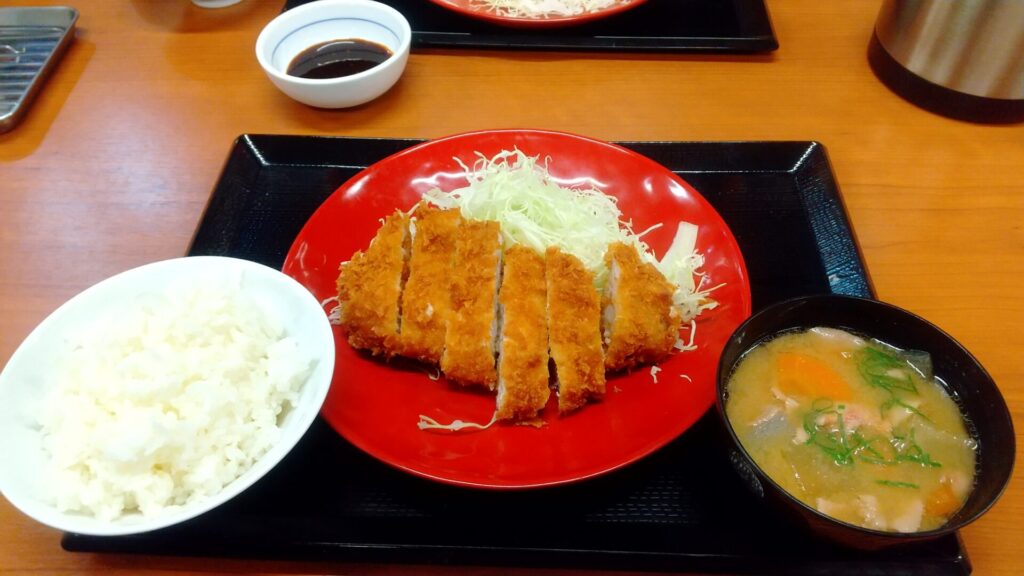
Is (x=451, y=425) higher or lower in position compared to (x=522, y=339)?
lower

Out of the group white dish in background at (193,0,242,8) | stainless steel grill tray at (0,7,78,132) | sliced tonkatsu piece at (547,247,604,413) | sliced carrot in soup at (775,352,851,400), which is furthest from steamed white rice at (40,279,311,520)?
white dish in background at (193,0,242,8)

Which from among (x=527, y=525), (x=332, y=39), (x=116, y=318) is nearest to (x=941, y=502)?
(x=527, y=525)

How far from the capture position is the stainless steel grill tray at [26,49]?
2.68 m

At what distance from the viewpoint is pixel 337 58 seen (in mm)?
2727

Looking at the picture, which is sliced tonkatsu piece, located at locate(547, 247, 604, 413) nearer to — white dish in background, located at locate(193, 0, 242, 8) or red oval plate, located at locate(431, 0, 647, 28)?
red oval plate, located at locate(431, 0, 647, 28)

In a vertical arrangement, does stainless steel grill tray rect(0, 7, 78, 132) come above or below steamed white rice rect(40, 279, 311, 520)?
below

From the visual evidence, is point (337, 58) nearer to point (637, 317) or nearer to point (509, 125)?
point (509, 125)

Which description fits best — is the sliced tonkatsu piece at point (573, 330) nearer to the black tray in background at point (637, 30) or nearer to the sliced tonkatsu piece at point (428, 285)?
the sliced tonkatsu piece at point (428, 285)

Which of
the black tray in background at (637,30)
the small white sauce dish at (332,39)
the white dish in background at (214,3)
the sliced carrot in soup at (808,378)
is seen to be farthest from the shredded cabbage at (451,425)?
the white dish in background at (214,3)

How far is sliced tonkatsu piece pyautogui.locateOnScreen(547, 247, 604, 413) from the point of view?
1662 mm

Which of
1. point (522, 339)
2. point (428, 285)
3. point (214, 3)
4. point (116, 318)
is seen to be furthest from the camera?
point (214, 3)

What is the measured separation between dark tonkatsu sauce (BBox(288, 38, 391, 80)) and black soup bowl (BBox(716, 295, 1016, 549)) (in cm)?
188

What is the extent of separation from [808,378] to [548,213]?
92 cm

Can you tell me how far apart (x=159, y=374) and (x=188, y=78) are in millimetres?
1923
